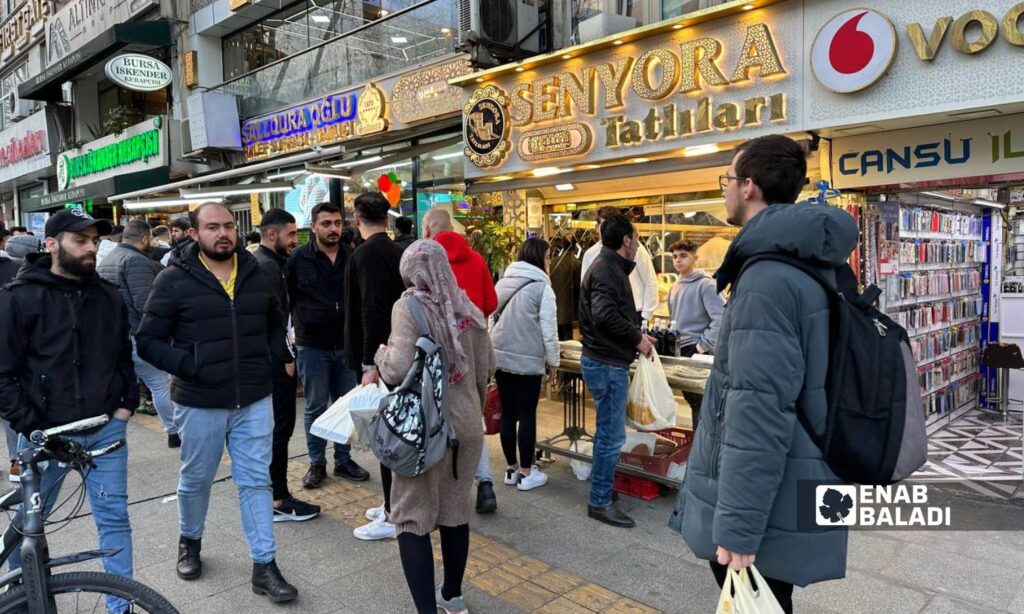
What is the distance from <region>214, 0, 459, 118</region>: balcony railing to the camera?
30.0 feet

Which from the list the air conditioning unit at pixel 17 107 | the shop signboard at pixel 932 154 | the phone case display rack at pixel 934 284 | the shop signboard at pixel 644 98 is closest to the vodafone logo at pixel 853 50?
the shop signboard at pixel 644 98

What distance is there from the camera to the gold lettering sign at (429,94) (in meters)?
8.38

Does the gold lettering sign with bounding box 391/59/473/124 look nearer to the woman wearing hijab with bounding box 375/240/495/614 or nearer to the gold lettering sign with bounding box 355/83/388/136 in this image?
the gold lettering sign with bounding box 355/83/388/136

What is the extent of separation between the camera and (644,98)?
6316 mm

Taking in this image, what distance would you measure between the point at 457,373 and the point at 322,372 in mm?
2435

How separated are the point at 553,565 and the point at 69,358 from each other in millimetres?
2762

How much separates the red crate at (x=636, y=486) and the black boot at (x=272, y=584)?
2.37 m

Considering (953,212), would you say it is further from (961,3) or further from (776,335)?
(776,335)

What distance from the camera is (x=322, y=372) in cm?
515

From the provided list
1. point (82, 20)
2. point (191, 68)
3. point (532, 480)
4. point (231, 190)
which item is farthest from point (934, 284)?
point (82, 20)

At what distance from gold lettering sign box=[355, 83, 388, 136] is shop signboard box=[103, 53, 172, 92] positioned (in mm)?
6000

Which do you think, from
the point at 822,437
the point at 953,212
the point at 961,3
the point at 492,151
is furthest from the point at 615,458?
the point at 953,212

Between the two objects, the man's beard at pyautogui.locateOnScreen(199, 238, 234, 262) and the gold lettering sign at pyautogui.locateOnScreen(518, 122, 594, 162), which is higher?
the gold lettering sign at pyautogui.locateOnScreen(518, 122, 594, 162)

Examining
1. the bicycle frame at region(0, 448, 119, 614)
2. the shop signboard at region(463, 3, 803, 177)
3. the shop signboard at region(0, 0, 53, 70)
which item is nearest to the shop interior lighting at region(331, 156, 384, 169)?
the shop signboard at region(463, 3, 803, 177)
